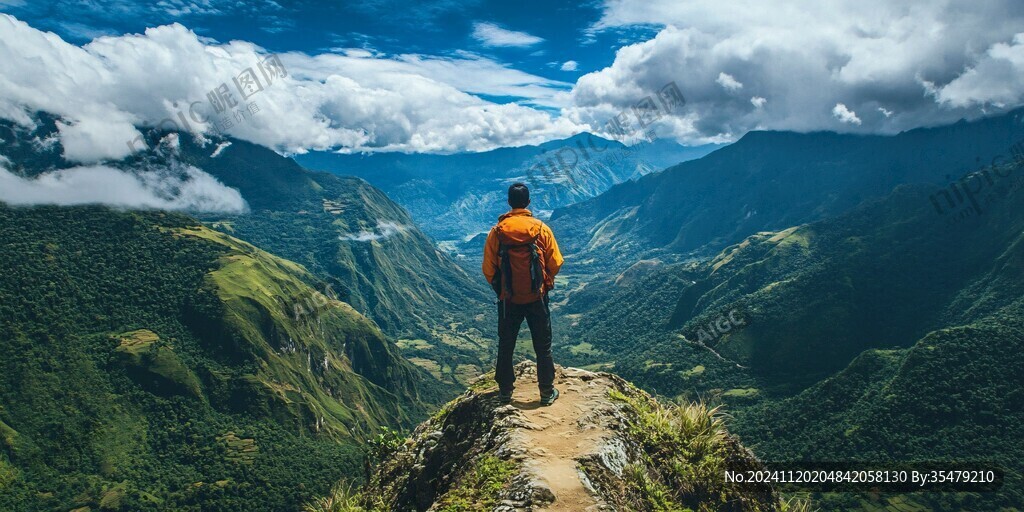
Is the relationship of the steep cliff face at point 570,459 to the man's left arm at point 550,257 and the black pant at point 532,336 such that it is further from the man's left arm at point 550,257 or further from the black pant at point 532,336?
the man's left arm at point 550,257

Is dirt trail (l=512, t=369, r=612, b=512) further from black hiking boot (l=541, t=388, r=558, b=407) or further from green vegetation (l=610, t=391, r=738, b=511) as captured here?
green vegetation (l=610, t=391, r=738, b=511)

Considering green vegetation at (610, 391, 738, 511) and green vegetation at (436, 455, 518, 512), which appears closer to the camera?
green vegetation at (436, 455, 518, 512)

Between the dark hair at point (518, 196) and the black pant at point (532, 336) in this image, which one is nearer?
the dark hair at point (518, 196)

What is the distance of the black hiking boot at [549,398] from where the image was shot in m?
13.2

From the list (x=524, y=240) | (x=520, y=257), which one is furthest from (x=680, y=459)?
(x=524, y=240)

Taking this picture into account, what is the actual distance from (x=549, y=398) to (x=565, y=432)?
1849 mm

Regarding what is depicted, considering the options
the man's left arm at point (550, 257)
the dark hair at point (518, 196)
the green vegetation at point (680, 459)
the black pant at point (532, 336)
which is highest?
the dark hair at point (518, 196)

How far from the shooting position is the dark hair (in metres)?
13.1

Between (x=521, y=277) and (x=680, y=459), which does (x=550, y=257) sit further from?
(x=680, y=459)

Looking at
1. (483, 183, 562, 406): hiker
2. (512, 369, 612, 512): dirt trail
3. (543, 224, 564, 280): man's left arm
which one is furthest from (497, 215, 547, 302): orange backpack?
(512, 369, 612, 512): dirt trail

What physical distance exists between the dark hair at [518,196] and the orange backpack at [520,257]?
0.66m

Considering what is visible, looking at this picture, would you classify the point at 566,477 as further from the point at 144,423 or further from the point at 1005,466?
the point at 144,423

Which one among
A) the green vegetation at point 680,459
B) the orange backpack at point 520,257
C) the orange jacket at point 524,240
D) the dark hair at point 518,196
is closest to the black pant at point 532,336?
the orange jacket at point 524,240

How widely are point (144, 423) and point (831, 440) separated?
211m
